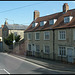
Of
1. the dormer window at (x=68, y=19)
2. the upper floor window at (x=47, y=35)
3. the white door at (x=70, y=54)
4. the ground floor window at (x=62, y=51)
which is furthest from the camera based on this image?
the upper floor window at (x=47, y=35)

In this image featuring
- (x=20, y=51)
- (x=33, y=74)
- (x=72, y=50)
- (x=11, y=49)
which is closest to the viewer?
(x=33, y=74)

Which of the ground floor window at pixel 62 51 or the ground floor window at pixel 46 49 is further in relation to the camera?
the ground floor window at pixel 46 49

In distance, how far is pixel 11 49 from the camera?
139 feet

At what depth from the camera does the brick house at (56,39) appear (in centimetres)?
2167

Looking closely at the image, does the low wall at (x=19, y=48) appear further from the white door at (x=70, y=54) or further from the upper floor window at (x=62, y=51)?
the white door at (x=70, y=54)

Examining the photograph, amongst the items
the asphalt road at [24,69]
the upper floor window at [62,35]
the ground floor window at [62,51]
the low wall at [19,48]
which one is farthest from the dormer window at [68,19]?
the low wall at [19,48]

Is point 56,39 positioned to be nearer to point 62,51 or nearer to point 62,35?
point 62,35

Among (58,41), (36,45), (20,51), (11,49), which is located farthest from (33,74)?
(11,49)

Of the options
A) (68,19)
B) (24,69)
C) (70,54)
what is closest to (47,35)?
(68,19)

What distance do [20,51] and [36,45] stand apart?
7.93m

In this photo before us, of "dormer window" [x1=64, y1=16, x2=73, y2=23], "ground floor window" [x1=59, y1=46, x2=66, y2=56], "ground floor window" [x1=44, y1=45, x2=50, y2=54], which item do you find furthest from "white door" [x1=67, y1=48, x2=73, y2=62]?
"ground floor window" [x1=44, y1=45, x2=50, y2=54]

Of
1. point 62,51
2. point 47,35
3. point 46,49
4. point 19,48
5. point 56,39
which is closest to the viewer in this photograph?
point 62,51

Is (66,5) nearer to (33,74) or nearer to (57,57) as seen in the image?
(57,57)

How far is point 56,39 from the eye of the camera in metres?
24.3
